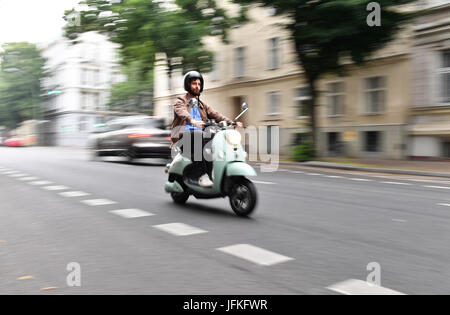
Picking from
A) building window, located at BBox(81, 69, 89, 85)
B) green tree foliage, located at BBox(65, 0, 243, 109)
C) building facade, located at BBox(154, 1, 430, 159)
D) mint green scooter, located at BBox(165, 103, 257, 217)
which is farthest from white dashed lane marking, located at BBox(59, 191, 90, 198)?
building window, located at BBox(81, 69, 89, 85)

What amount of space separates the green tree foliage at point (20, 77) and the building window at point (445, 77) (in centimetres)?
5422

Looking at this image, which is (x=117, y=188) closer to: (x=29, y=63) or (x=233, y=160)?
(x=233, y=160)

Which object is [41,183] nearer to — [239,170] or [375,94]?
[239,170]

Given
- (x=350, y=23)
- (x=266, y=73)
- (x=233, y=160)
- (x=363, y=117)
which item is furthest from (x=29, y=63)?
(x=233, y=160)

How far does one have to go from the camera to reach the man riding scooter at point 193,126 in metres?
6.55

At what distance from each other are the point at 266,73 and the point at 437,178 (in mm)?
16928

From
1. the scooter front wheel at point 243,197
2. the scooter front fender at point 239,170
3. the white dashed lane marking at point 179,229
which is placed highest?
the scooter front fender at point 239,170

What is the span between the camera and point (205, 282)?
3.50 metres

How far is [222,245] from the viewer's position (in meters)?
4.66

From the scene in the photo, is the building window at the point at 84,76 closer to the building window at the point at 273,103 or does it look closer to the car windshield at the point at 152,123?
the building window at the point at 273,103

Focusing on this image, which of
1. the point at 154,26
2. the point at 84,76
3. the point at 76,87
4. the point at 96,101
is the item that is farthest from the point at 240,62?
the point at 84,76

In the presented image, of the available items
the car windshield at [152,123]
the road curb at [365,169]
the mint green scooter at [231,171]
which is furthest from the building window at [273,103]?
the mint green scooter at [231,171]

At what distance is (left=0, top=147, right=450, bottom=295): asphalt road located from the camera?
11.4ft

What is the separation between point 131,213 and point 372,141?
18123 mm
